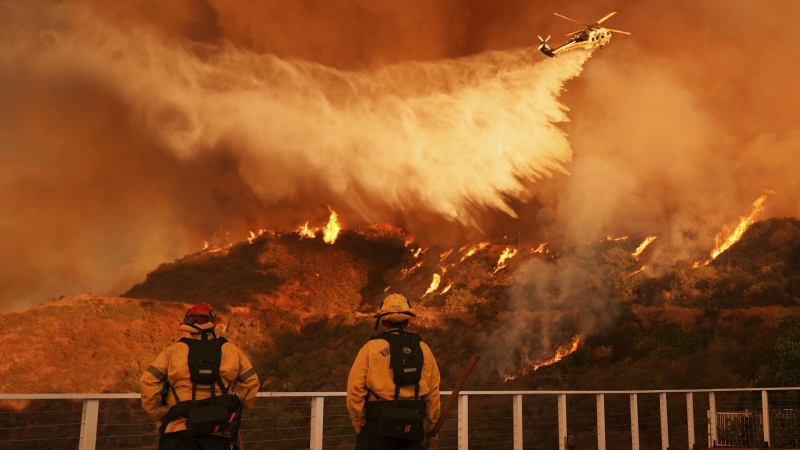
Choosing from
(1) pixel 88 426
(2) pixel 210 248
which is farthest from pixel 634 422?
(2) pixel 210 248

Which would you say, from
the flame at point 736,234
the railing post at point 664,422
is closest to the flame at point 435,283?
the flame at point 736,234

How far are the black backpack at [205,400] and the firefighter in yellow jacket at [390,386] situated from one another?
919 mm

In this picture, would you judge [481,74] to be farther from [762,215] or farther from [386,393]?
[386,393]

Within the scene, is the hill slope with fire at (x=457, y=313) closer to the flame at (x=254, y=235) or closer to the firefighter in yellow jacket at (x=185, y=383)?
the flame at (x=254, y=235)

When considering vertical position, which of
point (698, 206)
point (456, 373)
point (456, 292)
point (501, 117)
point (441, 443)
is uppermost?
point (501, 117)

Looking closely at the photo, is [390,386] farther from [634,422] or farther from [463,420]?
[634,422]

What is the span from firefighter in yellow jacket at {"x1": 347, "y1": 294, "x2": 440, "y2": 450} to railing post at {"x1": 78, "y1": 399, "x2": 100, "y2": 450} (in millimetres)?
2023

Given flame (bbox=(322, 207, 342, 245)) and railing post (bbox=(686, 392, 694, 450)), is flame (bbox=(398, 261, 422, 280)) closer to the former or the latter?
flame (bbox=(322, 207, 342, 245))

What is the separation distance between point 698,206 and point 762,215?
3737mm

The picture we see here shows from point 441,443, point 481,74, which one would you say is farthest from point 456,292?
point 441,443

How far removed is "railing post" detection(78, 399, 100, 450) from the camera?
19.1 feet

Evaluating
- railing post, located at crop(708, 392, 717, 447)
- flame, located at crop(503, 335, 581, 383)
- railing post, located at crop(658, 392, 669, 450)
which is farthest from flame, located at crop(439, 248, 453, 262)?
railing post, located at crop(658, 392, 669, 450)

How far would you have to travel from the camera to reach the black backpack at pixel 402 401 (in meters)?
5.45

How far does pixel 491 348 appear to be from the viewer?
154 ft
